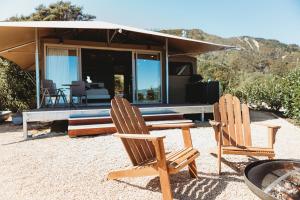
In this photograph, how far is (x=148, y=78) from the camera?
11375mm

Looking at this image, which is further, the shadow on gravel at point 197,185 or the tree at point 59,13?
the tree at point 59,13

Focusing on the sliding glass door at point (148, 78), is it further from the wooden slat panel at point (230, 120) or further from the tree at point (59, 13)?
the tree at point (59, 13)

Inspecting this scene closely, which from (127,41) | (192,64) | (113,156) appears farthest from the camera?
(192,64)

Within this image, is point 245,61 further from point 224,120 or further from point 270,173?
point 270,173

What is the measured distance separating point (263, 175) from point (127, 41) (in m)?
9.17

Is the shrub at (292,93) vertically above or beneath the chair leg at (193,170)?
above

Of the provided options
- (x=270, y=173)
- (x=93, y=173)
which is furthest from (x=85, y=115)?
(x=270, y=173)

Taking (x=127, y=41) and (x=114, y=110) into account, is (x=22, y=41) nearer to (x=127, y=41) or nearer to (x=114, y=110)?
(x=127, y=41)

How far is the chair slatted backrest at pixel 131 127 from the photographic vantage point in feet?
10.6

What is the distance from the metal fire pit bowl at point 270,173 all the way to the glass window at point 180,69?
9.86m

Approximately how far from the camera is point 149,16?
20.9 metres

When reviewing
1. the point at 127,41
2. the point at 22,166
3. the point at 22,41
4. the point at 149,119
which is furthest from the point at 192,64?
the point at 22,166

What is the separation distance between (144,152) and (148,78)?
807 cm

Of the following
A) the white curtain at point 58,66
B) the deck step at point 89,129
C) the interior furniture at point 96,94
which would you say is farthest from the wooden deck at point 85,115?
the white curtain at point 58,66
